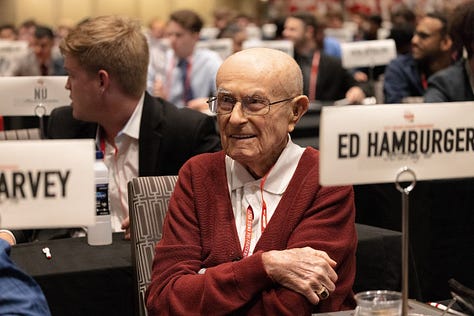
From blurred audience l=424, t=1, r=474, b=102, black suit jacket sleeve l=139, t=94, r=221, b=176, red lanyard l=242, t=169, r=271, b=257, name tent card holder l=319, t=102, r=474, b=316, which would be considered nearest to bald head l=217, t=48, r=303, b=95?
red lanyard l=242, t=169, r=271, b=257

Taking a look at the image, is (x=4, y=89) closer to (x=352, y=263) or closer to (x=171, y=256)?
(x=171, y=256)

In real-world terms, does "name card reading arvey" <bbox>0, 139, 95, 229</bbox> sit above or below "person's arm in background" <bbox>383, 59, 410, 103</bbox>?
above

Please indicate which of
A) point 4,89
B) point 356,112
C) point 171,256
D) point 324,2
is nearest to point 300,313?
point 171,256

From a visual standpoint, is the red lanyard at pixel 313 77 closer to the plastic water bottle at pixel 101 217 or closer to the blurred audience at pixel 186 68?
the blurred audience at pixel 186 68

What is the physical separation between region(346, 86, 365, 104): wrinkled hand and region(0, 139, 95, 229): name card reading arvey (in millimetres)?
5969

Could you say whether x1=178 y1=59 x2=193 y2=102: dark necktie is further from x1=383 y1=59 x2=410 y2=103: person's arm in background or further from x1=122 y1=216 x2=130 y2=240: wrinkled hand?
x1=122 y1=216 x2=130 y2=240: wrinkled hand

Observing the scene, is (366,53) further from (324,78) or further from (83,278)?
(83,278)

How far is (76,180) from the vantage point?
1559 mm

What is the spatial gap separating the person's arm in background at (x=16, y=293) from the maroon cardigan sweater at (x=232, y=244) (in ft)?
1.91

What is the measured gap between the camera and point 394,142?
1.71 metres

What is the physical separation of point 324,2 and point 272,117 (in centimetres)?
1968

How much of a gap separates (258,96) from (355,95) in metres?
5.29

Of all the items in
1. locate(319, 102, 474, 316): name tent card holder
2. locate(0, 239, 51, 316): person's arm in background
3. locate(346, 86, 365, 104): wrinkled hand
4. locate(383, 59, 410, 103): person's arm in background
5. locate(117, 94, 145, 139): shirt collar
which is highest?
locate(319, 102, 474, 316): name tent card holder

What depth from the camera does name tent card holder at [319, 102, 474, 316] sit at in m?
1.66
